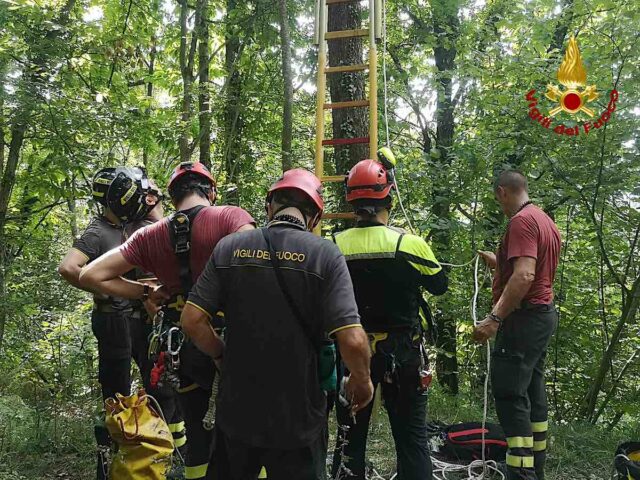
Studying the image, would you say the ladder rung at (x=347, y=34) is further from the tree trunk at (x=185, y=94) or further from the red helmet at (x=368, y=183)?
the tree trunk at (x=185, y=94)

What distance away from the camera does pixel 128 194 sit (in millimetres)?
3531

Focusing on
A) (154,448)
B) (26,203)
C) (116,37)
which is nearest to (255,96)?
(116,37)

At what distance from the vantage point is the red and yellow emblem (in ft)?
15.4

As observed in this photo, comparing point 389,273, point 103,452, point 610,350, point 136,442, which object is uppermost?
point 389,273

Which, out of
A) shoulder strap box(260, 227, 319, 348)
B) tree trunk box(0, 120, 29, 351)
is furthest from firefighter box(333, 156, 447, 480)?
tree trunk box(0, 120, 29, 351)

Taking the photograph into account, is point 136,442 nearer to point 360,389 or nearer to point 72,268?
point 72,268

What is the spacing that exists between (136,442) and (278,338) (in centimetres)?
172

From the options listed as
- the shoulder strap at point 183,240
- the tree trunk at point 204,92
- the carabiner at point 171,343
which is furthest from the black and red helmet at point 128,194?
the tree trunk at point 204,92

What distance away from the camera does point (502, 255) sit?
12.1ft

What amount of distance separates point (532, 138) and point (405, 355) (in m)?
3.27

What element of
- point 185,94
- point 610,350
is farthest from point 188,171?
point 610,350

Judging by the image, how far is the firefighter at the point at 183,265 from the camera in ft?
8.55

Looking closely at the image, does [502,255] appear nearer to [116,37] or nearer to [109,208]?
[109,208]

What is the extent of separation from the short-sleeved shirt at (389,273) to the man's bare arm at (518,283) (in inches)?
26.5
